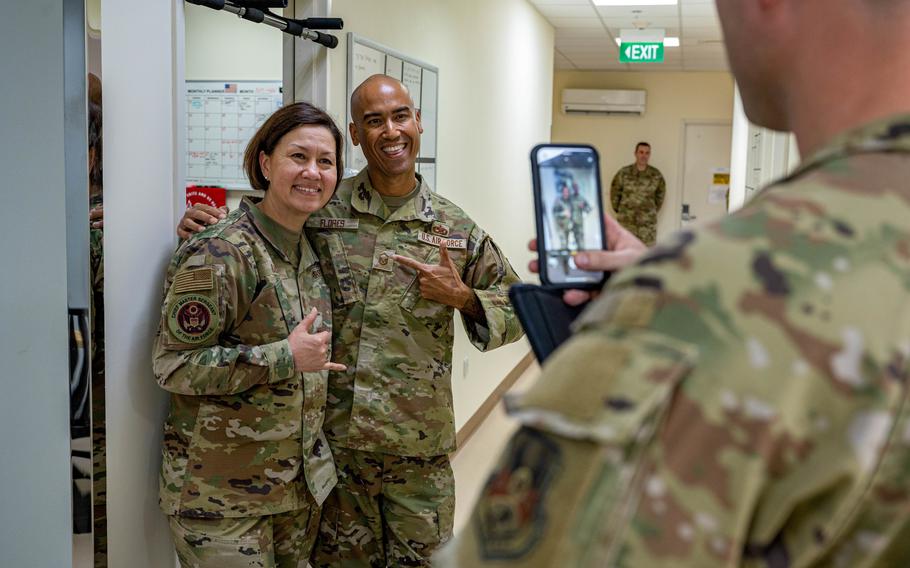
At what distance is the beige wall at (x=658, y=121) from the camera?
11.2m

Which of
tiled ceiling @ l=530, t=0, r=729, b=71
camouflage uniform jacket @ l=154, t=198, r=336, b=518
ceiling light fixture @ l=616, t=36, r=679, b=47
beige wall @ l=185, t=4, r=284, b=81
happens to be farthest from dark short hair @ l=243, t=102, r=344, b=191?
ceiling light fixture @ l=616, t=36, r=679, b=47

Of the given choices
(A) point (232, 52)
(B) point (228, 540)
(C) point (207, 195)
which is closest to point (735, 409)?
(B) point (228, 540)

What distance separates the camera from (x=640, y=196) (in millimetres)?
10852

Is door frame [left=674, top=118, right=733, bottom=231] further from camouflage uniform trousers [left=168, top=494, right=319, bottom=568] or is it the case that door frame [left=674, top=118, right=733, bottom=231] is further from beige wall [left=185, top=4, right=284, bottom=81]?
camouflage uniform trousers [left=168, top=494, right=319, bottom=568]

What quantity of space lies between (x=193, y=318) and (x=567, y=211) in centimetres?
117

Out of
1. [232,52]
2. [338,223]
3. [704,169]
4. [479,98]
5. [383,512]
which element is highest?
[232,52]

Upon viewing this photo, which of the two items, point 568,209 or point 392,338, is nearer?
point 568,209

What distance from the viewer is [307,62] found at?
9.50ft

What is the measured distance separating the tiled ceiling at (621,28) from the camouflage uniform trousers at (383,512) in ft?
15.3

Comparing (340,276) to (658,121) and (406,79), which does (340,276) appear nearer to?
(406,79)

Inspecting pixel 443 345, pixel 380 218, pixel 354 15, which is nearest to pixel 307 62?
pixel 354 15

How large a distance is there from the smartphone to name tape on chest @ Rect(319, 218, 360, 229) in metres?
1.40

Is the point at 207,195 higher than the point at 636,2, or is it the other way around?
the point at 636,2

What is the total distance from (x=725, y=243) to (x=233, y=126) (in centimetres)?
395
